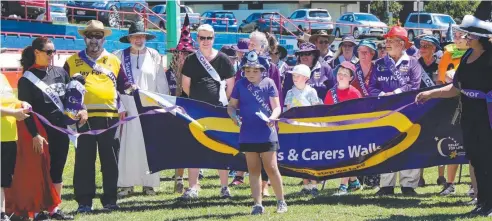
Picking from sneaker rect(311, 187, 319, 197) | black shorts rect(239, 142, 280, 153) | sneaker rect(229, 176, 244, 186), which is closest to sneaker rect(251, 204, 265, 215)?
black shorts rect(239, 142, 280, 153)

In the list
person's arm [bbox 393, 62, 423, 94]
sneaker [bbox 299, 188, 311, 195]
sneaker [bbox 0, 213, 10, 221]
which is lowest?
sneaker [bbox 299, 188, 311, 195]

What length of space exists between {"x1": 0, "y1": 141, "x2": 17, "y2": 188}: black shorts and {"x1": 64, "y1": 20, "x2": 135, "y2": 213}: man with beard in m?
0.98

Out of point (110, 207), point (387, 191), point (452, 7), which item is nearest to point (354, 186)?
point (387, 191)

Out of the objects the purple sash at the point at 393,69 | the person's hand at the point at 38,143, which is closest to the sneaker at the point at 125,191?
the person's hand at the point at 38,143

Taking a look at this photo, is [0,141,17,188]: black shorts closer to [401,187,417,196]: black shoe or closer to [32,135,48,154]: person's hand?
[32,135,48,154]: person's hand

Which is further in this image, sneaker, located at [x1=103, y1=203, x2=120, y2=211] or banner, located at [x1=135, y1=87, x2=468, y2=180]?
banner, located at [x1=135, y1=87, x2=468, y2=180]

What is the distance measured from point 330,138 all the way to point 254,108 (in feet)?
4.35

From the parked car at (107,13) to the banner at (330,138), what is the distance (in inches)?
998

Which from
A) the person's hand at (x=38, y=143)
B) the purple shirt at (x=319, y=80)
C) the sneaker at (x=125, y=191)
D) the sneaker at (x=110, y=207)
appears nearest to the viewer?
the person's hand at (x=38, y=143)

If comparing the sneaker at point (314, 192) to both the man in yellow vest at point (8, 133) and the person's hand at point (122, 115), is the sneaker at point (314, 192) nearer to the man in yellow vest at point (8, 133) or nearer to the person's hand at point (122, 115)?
the person's hand at point (122, 115)

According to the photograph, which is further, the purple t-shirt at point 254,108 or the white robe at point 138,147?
the white robe at point 138,147

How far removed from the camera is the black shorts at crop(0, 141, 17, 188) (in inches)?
318

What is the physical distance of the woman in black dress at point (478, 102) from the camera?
26.9 ft

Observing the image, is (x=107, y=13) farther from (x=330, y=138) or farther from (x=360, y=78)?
(x=330, y=138)
